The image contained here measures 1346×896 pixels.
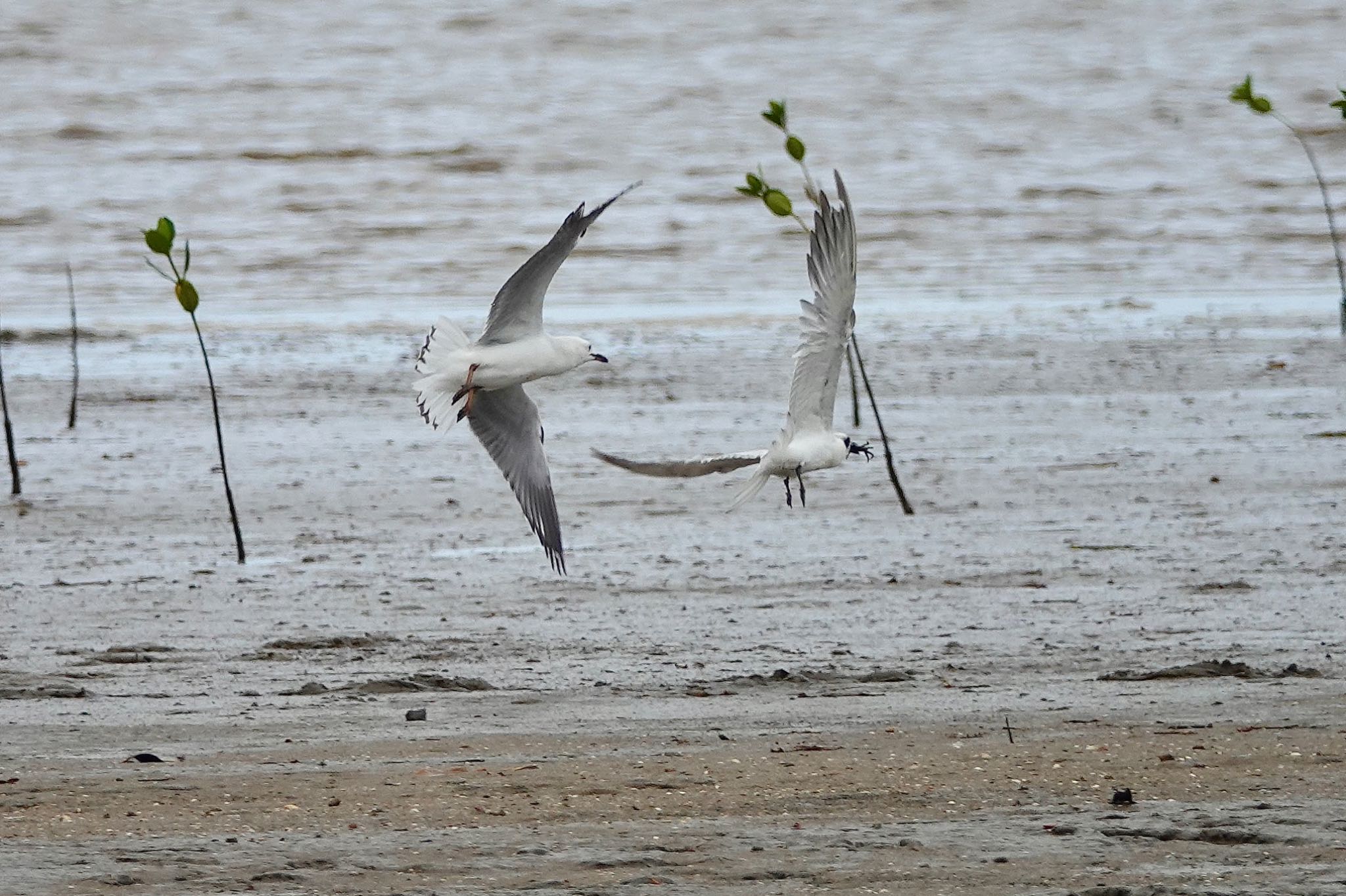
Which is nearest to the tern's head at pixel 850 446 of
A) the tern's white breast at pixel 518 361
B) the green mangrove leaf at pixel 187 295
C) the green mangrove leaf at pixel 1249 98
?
the tern's white breast at pixel 518 361

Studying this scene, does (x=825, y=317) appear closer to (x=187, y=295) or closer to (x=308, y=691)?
(x=308, y=691)

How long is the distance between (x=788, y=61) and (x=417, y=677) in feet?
99.5

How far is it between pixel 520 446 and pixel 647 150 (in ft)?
73.9

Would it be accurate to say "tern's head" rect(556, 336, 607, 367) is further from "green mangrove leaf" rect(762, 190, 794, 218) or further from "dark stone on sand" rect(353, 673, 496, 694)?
"green mangrove leaf" rect(762, 190, 794, 218)

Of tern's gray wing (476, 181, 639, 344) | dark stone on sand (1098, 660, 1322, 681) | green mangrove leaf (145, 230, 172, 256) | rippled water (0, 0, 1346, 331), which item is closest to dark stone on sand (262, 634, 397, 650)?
tern's gray wing (476, 181, 639, 344)

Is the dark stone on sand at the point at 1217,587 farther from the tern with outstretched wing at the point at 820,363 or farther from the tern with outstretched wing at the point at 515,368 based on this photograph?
the tern with outstretched wing at the point at 515,368

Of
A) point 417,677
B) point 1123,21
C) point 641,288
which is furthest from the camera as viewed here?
point 1123,21

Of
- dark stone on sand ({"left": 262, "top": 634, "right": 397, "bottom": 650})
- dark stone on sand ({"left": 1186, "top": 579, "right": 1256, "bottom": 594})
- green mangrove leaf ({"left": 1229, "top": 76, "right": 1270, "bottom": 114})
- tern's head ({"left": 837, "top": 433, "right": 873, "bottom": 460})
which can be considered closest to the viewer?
tern's head ({"left": 837, "top": 433, "right": 873, "bottom": 460})

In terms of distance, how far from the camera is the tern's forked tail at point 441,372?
7809 mm

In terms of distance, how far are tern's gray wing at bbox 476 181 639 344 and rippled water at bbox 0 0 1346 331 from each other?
11566mm

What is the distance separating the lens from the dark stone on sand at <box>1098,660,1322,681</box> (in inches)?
288

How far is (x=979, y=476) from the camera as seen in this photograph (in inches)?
469

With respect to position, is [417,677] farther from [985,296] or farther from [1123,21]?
[1123,21]

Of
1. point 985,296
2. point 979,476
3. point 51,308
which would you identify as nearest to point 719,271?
point 985,296
